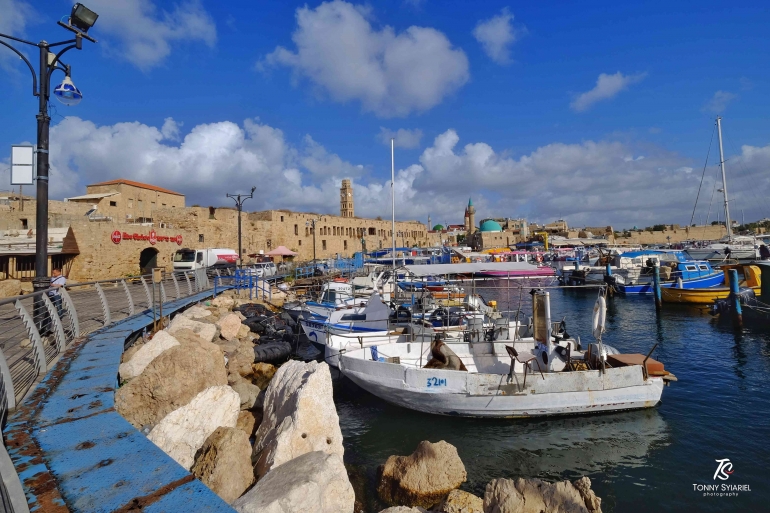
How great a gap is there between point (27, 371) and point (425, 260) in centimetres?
4022

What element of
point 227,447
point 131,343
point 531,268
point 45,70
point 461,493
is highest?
point 45,70

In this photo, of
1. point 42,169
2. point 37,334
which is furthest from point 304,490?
point 42,169

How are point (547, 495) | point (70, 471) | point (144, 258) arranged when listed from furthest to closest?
1. point (144, 258)
2. point (547, 495)
3. point (70, 471)

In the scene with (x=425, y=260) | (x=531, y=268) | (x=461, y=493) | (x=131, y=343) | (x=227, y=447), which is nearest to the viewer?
(x=227, y=447)

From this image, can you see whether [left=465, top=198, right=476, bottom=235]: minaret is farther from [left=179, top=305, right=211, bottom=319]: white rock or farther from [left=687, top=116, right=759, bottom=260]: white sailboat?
[left=179, top=305, right=211, bottom=319]: white rock

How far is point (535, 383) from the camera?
9219 mm

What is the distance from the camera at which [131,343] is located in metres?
9.34

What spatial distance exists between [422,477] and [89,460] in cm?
466

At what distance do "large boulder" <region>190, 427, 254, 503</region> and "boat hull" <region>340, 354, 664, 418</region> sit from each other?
16.5 ft

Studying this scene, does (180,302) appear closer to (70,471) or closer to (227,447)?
(227,447)

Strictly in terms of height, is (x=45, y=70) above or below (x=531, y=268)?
above

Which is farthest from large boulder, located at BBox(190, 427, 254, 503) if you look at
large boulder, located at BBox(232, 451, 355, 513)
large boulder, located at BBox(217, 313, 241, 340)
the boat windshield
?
the boat windshield

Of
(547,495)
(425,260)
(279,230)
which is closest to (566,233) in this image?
(425,260)

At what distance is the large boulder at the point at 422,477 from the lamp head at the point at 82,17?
29.6ft
